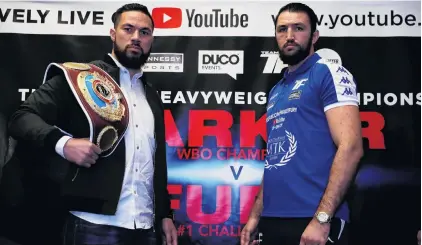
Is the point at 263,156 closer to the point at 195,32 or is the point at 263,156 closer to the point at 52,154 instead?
the point at 195,32

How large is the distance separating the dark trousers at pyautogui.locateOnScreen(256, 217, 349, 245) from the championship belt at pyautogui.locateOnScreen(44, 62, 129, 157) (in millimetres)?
699

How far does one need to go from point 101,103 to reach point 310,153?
0.86 metres

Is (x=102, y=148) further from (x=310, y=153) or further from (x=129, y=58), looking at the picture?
(x=310, y=153)

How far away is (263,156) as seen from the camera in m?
2.39

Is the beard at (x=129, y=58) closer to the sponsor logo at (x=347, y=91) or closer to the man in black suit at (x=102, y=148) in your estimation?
the man in black suit at (x=102, y=148)

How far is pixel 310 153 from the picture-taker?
1.90m

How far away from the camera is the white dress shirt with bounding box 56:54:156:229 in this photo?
2.01 m

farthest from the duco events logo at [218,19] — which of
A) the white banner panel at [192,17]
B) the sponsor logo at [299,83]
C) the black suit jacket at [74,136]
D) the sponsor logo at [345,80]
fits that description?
the sponsor logo at [345,80]

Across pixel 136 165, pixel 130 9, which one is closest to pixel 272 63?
pixel 130 9

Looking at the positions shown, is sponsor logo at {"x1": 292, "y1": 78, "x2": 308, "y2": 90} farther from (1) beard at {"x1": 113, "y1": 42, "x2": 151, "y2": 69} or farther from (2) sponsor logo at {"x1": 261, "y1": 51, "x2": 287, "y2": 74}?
(1) beard at {"x1": 113, "y1": 42, "x2": 151, "y2": 69}

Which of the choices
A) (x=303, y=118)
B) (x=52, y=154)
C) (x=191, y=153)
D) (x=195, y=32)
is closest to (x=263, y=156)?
(x=191, y=153)

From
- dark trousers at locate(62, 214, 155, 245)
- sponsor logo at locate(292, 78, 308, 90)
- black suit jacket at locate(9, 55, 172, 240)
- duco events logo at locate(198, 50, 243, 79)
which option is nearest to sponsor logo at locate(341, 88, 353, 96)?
sponsor logo at locate(292, 78, 308, 90)

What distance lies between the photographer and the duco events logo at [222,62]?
Answer: 2.46 metres

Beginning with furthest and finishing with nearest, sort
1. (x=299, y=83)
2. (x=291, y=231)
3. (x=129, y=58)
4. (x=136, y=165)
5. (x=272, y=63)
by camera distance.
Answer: (x=272, y=63), (x=129, y=58), (x=136, y=165), (x=299, y=83), (x=291, y=231)
